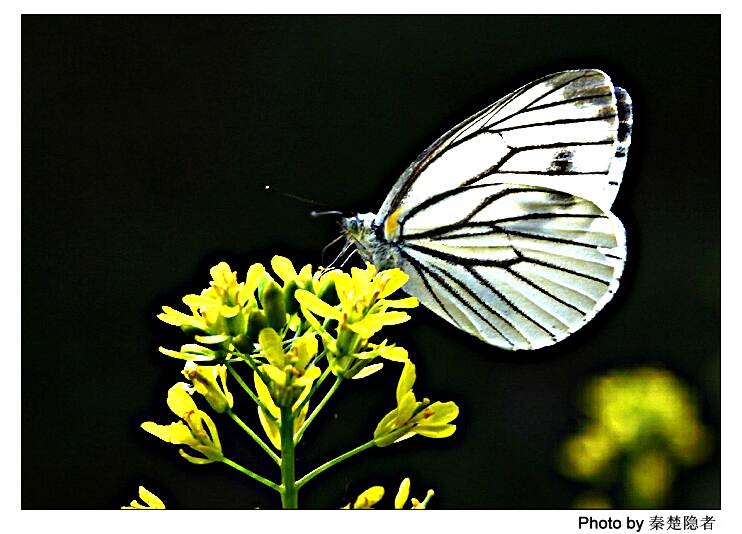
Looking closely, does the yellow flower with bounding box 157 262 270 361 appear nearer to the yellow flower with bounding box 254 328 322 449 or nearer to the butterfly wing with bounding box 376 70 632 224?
the yellow flower with bounding box 254 328 322 449

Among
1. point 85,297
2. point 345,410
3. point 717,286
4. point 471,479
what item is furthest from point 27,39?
point 717,286

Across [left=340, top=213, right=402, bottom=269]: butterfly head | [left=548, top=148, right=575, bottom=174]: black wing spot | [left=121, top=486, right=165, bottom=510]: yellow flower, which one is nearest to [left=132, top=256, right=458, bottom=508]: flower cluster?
[left=121, top=486, right=165, bottom=510]: yellow flower

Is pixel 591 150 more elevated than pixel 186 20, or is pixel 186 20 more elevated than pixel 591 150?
pixel 186 20

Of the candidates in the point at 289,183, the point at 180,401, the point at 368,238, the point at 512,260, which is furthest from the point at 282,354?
the point at 289,183

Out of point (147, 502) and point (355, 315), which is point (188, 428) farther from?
point (355, 315)

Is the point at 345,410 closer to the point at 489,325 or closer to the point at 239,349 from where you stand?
the point at 489,325

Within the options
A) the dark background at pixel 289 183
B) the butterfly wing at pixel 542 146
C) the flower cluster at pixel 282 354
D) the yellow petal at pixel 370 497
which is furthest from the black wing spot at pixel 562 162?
the dark background at pixel 289 183
